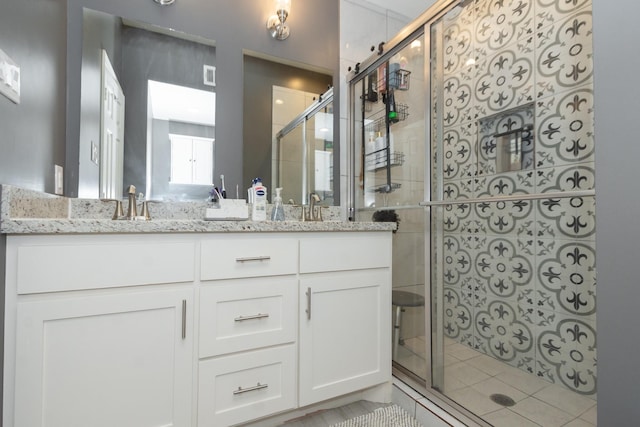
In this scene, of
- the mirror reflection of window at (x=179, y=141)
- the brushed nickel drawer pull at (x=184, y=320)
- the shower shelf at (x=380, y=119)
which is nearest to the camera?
the brushed nickel drawer pull at (x=184, y=320)

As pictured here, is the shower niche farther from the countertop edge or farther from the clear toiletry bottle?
the clear toiletry bottle

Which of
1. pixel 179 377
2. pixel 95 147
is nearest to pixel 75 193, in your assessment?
pixel 95 147

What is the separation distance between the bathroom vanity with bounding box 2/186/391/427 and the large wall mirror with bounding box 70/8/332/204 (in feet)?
1.94

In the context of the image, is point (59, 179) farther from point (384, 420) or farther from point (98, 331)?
point (384, 420)

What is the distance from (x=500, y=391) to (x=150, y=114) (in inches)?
82.6

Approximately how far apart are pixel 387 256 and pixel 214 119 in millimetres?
1151

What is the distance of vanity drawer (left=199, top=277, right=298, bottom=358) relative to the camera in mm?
1004

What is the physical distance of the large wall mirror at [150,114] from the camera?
1333 mm

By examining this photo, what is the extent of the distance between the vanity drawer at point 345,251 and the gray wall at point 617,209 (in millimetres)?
760

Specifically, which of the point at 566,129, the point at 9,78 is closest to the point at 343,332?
the point at 566,129

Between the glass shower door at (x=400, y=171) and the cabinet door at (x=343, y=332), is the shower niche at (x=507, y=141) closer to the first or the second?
the glass shower door at (x=400, y=171)

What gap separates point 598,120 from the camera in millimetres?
678

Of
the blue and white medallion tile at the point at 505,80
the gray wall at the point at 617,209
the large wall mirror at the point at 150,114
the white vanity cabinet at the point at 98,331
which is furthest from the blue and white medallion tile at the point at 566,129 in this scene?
the white vanity cabinet at the point at 98,331

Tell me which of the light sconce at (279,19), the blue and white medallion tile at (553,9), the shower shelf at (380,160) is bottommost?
the shower shelf at (380,160)
